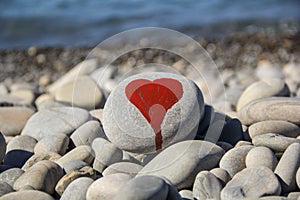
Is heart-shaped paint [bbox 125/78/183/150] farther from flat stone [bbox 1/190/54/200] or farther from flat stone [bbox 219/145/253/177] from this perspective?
flat stone [bbox 1/190/54/200]

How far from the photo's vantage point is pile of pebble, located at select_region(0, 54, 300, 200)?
2.43 meters

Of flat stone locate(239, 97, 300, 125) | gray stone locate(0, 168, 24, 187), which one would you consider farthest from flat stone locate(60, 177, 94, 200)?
flat stone locate(239, 97, 300, 125)

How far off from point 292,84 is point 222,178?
8.75 ft

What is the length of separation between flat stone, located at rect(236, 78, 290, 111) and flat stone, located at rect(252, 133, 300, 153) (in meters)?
1.04

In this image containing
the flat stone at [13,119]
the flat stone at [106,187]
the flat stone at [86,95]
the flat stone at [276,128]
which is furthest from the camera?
the flat stone at [86,95]

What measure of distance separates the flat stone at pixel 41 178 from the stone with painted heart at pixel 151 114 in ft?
1.10

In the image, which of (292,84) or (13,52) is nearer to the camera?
(292,84)

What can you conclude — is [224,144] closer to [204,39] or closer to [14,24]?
[204,39]

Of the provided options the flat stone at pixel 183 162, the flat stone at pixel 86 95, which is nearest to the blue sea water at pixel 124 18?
the flat stone at pixel 86 95

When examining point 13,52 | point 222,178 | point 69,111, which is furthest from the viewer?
point 13,52

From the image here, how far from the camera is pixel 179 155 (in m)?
2.65

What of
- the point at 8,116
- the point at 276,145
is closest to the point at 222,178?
the point at 276,145

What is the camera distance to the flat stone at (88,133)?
3113mm

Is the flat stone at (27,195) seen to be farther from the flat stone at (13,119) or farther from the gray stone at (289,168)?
the flat stone at (13,119)
